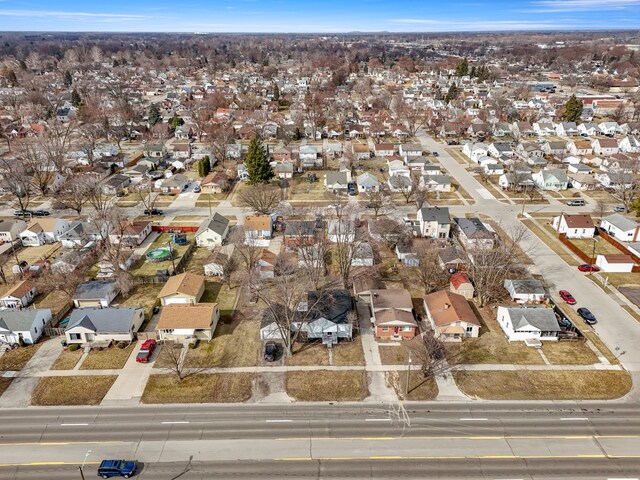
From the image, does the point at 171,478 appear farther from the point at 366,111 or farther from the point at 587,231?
the point at 366,111

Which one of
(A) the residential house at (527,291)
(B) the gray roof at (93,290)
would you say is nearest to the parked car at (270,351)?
(B) the gray roof at (93,290)

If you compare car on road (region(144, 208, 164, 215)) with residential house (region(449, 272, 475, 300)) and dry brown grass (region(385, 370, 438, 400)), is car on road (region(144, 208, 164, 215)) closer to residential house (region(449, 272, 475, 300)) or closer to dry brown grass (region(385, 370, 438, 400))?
residential house (region(449, 272, 475, 300))

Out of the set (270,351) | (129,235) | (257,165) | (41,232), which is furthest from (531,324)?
(41,232)

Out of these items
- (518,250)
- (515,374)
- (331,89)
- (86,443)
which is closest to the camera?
(86,443)

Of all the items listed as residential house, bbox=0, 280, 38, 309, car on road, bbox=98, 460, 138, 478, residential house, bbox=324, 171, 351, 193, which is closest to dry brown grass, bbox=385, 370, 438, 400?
car on road, bbox=98, 460, 138, 478

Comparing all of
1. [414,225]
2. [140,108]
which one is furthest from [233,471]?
[140,108]

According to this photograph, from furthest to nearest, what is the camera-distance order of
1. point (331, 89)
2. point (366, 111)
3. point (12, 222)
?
point (331, 89) < point (366, 111) < point (12, 222)
